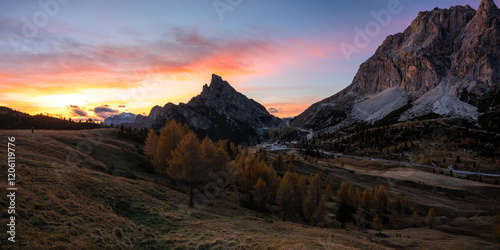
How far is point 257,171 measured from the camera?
62.8 meters

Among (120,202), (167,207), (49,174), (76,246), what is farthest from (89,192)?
(76,246)

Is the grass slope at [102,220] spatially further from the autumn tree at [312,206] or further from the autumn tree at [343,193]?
the autumn tree at [343,193]

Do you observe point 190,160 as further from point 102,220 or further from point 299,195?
point 299,195

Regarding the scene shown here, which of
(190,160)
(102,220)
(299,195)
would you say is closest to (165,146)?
(190,160)

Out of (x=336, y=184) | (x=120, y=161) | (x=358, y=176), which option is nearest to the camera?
(x=120, y=161)

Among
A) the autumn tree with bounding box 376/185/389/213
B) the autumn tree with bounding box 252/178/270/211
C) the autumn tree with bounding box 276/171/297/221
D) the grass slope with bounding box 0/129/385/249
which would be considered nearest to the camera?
the grass slope with bounding box 0/129/385/249

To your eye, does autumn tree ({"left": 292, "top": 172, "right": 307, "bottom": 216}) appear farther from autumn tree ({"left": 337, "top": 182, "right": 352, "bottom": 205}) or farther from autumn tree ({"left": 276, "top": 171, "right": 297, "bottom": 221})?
autumn tree ({"left": 337, "top": 182, "right": 352, "bottom": 205})

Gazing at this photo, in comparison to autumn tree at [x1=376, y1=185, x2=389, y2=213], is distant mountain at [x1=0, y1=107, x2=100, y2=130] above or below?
above

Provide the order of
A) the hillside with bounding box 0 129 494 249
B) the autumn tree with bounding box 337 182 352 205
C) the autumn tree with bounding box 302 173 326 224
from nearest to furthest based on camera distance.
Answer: the hillside with bounding box 0 129 494 249 < the autumn tree with bounding box 302 173 326 224 < the autumn tree with bounding box 337 182 352 205

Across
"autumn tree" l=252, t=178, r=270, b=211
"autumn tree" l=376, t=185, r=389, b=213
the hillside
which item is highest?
the hillside

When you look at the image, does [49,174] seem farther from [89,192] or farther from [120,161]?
[120,161]

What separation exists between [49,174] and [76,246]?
16002mm

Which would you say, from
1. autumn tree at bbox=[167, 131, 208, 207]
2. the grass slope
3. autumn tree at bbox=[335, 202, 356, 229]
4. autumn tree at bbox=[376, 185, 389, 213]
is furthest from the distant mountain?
autumn tree at bbox=[376, 185, 389, 213]

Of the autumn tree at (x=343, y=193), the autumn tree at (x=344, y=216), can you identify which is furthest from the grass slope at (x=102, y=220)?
the autumn tree at (x=343, y=193)
